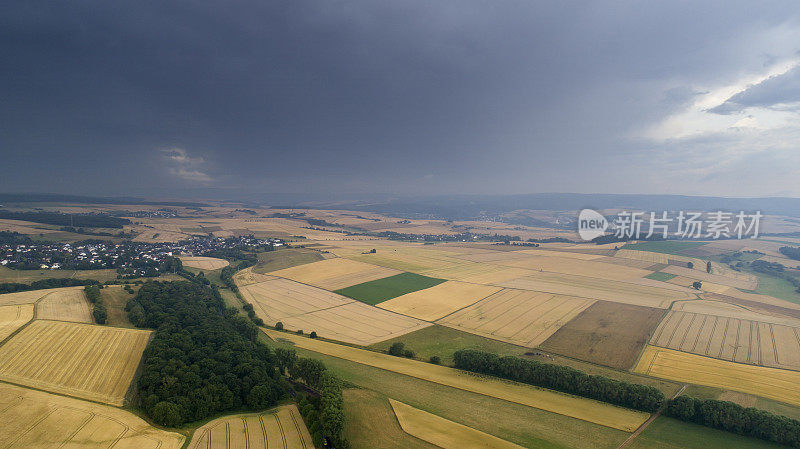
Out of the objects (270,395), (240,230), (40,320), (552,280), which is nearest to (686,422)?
(270,395)

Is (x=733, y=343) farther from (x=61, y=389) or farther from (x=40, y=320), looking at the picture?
(x=40, y=320)

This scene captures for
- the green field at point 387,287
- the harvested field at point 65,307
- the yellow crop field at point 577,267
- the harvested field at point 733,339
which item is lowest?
the green field at point 387,287

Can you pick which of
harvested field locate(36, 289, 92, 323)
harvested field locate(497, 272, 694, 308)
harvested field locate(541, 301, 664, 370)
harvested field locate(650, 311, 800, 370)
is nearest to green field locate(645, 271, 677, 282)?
harvested field locate(497, 272, 694, 308)

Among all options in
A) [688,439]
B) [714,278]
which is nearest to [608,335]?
[688,439]

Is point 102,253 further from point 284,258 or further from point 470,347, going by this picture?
point 470,347

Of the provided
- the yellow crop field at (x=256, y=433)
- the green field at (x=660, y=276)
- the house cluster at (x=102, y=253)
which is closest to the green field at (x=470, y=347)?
the yellow crop field at (x=256, y=433)

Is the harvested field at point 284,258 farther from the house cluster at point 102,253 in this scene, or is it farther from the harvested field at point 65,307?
the harvested field at point 65,307

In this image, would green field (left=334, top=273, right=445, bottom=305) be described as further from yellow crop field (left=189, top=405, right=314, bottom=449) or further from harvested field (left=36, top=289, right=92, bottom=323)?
harvested field (left=36, top=289, right=92, bottom=323)

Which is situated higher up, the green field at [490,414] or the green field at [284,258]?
the green field at [284,258]
